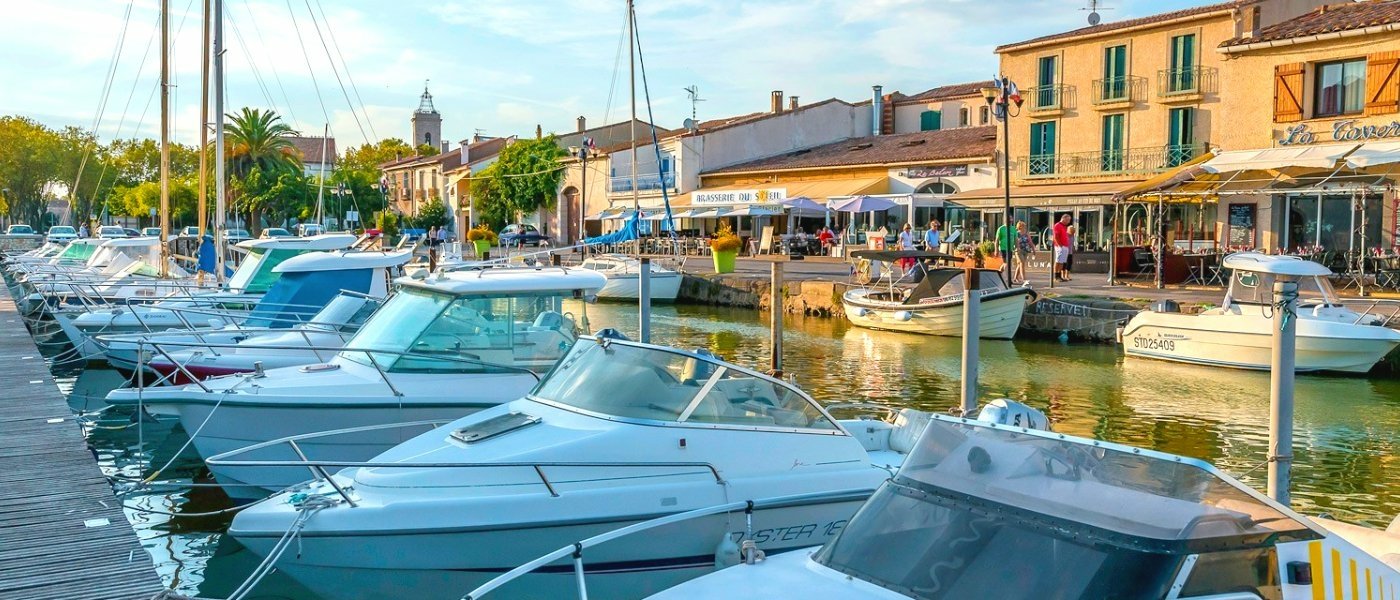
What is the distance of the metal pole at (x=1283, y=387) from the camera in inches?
322

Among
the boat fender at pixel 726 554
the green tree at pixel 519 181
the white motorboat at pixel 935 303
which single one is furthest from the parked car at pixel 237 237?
the boat fender at pixel 726 554

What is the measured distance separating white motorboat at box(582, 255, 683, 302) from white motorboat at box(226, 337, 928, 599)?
24.8m

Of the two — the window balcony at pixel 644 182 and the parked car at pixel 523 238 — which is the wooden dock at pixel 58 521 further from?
the parked car at pixel 523 238

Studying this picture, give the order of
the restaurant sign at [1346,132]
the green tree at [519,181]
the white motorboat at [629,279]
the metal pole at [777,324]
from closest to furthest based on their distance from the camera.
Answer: the metal pole at [777,324] → the restaurant sign at [1346,132] → the white motorboat at [629,279] → the green tree at [519,181]

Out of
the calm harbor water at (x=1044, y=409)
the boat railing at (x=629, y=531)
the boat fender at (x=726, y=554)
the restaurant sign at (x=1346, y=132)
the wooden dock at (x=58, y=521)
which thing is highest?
the restaurant sign at (x=1346, y=132)

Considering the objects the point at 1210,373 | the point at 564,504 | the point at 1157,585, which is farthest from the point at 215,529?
the point at 1210,373

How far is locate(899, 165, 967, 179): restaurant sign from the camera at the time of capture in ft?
135

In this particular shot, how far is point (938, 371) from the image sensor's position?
2059 centimetres

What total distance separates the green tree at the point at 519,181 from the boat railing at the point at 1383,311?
143ft

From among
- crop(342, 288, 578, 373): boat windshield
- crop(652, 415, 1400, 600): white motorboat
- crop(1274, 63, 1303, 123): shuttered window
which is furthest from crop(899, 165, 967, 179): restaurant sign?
crop(652, 415, 1400, 600): white motorboat

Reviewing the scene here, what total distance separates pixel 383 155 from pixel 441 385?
107 meters

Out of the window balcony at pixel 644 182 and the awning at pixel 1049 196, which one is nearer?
the awning at pixel 1049 196

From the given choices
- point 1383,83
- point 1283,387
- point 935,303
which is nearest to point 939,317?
point 935,303

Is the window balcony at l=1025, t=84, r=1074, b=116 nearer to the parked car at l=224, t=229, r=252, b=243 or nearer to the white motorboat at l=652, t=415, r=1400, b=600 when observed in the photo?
the parked car at l=224, t=229, r=252, b=243
